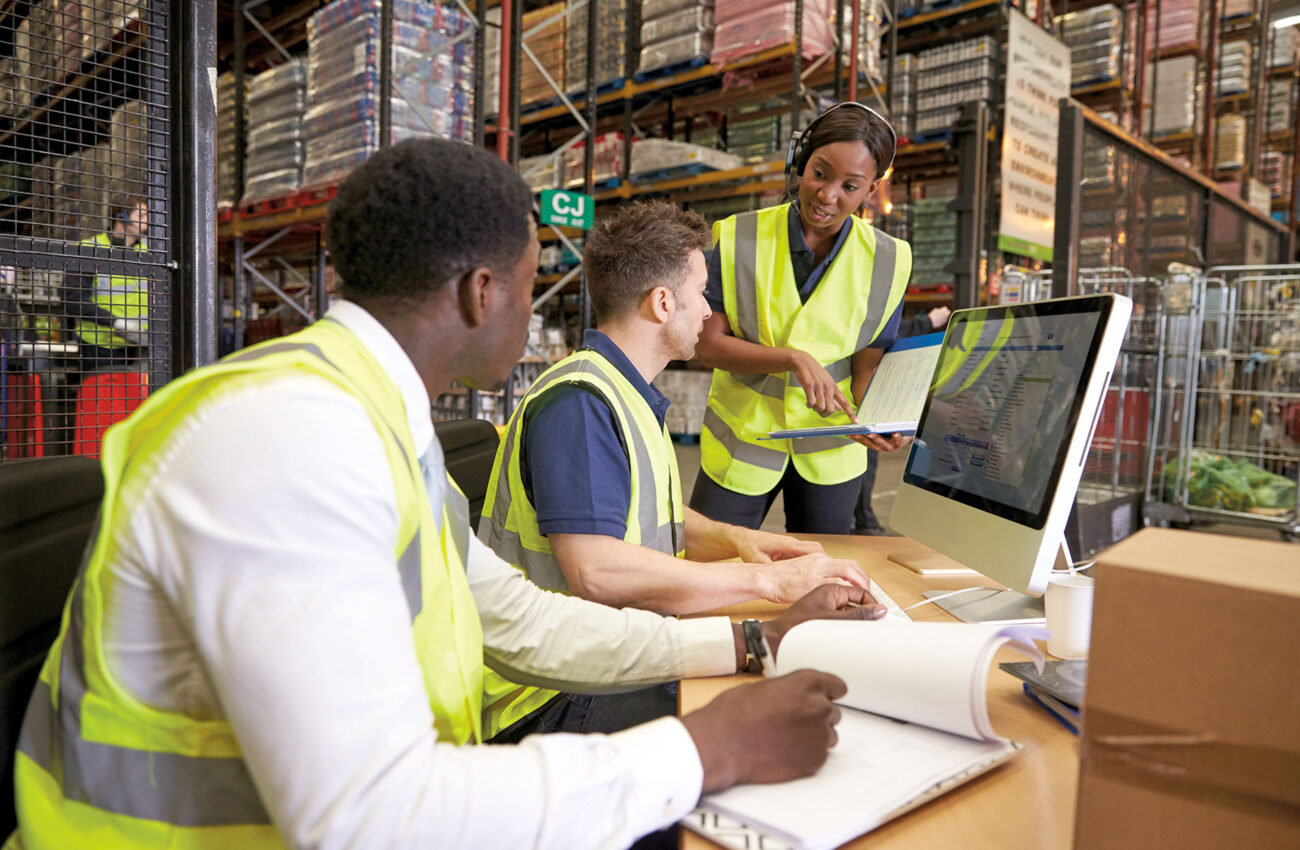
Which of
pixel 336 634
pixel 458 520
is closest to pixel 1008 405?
pixel 458 520

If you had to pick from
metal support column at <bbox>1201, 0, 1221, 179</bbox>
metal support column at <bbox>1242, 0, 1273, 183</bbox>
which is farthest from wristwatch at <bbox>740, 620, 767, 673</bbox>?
metal support column at <bbox>1242, 0, 1273, 183</bbox>

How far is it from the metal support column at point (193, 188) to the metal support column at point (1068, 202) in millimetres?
2565

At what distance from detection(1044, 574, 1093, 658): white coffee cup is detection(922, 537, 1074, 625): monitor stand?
13 cm

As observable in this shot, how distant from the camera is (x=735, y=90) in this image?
586 centimetres

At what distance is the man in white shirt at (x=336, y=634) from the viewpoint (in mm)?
581

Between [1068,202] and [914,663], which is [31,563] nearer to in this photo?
[914,663]

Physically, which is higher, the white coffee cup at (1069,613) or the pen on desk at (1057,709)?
the white coffee cup at (1069,613)

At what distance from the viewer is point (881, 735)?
0.88 metres

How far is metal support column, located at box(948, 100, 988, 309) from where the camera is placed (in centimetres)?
512

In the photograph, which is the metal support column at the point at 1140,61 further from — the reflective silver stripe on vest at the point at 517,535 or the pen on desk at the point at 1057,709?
the pen on desk at the point at 1057,709

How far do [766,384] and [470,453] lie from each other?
884mm

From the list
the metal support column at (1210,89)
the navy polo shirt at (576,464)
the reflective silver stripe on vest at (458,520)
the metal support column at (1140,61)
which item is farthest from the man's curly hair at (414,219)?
the metal support column at (1210,89)

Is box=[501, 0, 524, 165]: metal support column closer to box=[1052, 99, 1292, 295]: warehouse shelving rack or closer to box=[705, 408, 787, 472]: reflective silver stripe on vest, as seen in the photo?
box=[1052, 99, 1292, 295]: warehouse shelving rack

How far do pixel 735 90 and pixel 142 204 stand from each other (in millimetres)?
4830
